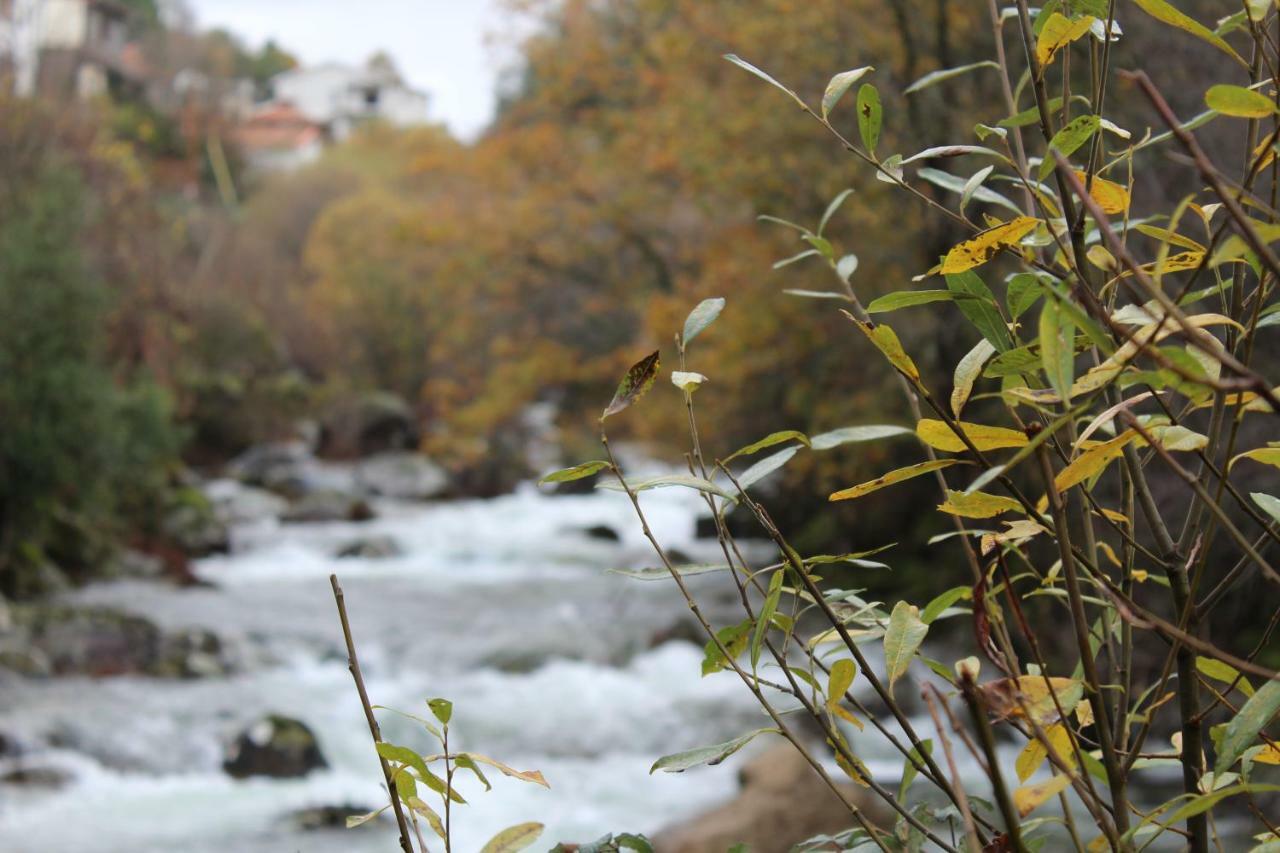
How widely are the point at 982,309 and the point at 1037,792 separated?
1.24 ft

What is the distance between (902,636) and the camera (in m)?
1.01

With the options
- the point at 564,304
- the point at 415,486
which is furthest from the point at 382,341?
the point at 564,304

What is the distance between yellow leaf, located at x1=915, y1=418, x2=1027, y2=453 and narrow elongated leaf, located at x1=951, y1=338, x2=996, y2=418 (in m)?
0.03

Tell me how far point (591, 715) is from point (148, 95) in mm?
35386

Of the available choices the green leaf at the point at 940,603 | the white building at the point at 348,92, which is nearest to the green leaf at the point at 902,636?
the green leaf at the point at 940,603

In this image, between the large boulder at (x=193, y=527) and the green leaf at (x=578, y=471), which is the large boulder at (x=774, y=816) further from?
the large boulder at (x=193, y=527)

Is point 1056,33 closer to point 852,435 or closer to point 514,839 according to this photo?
point 852,435

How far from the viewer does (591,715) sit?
908 centimetres

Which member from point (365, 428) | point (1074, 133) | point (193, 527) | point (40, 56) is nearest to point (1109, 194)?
point (1074, 133)

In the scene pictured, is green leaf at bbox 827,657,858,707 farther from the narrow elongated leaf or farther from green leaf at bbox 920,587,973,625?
the narrow elongated leaf

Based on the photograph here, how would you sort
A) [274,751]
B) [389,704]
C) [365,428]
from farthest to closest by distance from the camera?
[365,428]
[389,704]
[274,751]

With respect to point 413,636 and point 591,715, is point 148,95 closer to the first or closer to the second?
point 413,636

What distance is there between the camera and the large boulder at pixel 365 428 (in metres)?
22.7

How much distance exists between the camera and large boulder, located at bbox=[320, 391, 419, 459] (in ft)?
74.3
